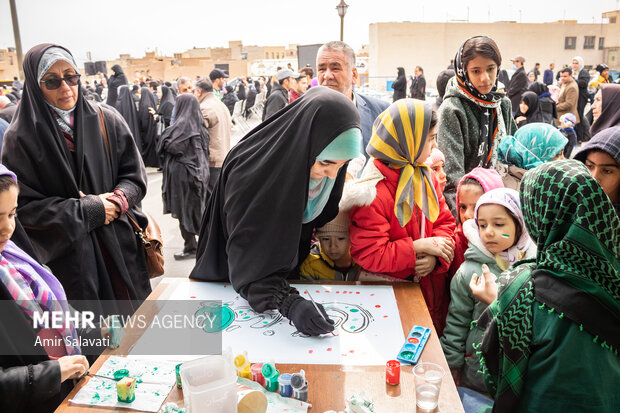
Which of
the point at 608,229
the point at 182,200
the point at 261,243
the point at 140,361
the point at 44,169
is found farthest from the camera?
the point at 182,200

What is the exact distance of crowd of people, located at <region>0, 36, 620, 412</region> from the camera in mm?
1272

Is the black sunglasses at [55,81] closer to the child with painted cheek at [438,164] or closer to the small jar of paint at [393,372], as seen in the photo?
the child with painted cheek at [438,164]

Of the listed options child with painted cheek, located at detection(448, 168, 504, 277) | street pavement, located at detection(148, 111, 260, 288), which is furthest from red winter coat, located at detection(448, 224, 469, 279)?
street pavement, located at detection(148, 111, 260, 288)

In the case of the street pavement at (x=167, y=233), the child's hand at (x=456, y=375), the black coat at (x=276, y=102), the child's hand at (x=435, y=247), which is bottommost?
the street pavement at (x=167, y=233)

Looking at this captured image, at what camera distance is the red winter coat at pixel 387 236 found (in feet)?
6.32

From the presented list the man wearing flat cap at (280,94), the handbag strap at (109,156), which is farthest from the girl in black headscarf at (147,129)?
the handbag strap at (109,156)

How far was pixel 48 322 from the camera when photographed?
1727mm

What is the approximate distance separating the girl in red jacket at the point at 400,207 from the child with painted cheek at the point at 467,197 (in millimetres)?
171

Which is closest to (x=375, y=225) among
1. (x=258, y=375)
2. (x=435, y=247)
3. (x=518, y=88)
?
(x=435, y=247)

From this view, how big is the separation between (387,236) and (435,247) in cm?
20

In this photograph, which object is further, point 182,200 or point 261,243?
point 182,200

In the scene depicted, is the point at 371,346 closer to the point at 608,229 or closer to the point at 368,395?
the point at 368,395

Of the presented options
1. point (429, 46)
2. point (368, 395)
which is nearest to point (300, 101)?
point (368, 395)

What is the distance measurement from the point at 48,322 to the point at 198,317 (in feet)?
1.83
